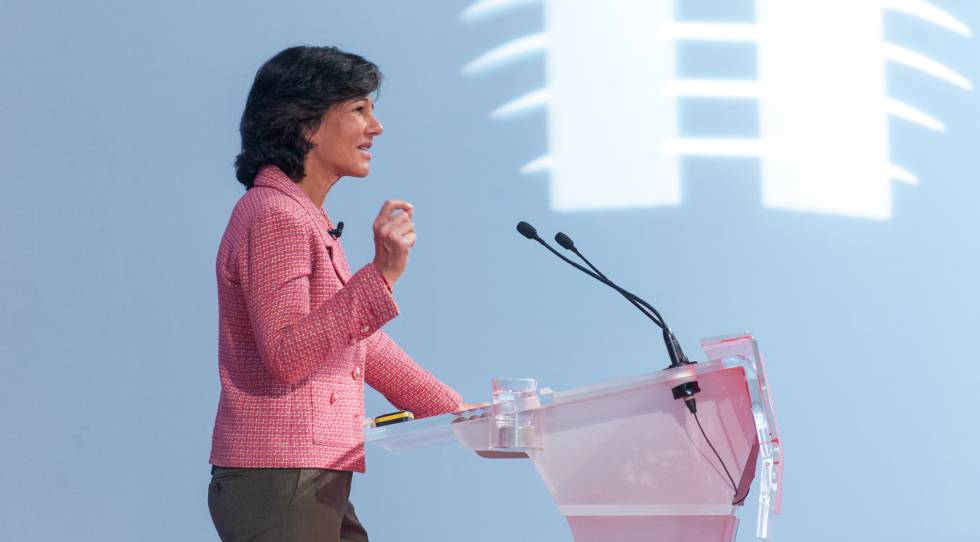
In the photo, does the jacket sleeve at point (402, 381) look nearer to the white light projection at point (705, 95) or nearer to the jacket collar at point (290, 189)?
the jacket collar at point (290, 189)

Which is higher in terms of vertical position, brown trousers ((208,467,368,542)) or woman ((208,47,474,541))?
Result: woman ((208,47,474,541))

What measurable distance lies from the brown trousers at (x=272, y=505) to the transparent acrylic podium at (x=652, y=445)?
161 mm

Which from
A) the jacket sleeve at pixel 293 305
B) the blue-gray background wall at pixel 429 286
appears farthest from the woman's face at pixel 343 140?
the blue-gray background wall at pixel 429 286

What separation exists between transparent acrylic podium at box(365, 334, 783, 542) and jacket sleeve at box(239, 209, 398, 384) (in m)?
0.20

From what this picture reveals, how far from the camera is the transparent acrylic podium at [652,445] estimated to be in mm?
1424

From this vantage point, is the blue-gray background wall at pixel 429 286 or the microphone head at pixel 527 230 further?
the blue-gray background wall at pixel 429 286

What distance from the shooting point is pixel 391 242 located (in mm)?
1431

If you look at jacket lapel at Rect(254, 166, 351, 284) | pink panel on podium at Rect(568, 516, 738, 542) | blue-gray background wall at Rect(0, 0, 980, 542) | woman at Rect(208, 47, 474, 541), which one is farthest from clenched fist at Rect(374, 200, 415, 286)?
blue-gray background wall at Rect(0, 0, 980, 542)

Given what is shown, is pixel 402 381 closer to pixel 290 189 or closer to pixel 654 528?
pixel 290 189

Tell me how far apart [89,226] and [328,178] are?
196cm

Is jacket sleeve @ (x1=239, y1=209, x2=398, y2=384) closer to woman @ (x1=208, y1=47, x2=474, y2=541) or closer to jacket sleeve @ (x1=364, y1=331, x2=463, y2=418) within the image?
woman @ (x1=208, y1=47, x2=474, y2=541)

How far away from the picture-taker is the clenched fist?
4.69 ft

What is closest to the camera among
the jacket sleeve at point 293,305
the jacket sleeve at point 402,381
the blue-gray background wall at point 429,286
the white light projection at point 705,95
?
the jacket sleeve at point 293,305

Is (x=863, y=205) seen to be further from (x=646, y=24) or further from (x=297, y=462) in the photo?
(x=297, y=462)
